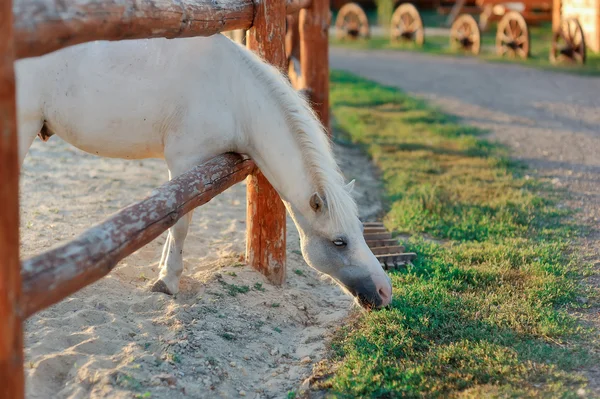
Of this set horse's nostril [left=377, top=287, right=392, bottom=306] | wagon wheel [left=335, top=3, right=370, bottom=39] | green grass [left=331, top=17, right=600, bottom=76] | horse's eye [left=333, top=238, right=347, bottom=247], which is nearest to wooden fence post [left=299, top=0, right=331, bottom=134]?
horse's eye [left=333, top=238, right=347, bottom=247]

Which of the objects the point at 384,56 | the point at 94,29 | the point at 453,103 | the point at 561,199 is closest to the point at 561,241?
the point at 561,199

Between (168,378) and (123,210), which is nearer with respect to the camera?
(123,210)

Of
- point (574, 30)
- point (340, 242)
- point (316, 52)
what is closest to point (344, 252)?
point (340, 242)

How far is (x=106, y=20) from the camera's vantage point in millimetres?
2316

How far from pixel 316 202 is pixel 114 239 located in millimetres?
1088

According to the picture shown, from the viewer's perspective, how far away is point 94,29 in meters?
2.26

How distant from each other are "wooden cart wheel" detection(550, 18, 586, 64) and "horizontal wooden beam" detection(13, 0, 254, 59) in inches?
398

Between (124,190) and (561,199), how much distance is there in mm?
3379

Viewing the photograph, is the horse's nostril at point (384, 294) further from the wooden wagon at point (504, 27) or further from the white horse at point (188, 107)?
the wooden wagon at point (504, 27)

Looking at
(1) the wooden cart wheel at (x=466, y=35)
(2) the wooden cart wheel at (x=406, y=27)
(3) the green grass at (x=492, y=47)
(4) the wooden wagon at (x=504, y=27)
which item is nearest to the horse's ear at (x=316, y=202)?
(3) the green grass at (x=492, y=47)

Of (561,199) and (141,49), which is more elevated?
(141,49)

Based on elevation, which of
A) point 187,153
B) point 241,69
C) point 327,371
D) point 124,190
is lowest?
point 327,371

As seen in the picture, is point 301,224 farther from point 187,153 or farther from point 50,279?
point 50,279

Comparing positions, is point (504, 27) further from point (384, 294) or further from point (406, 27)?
point (384, 294)
